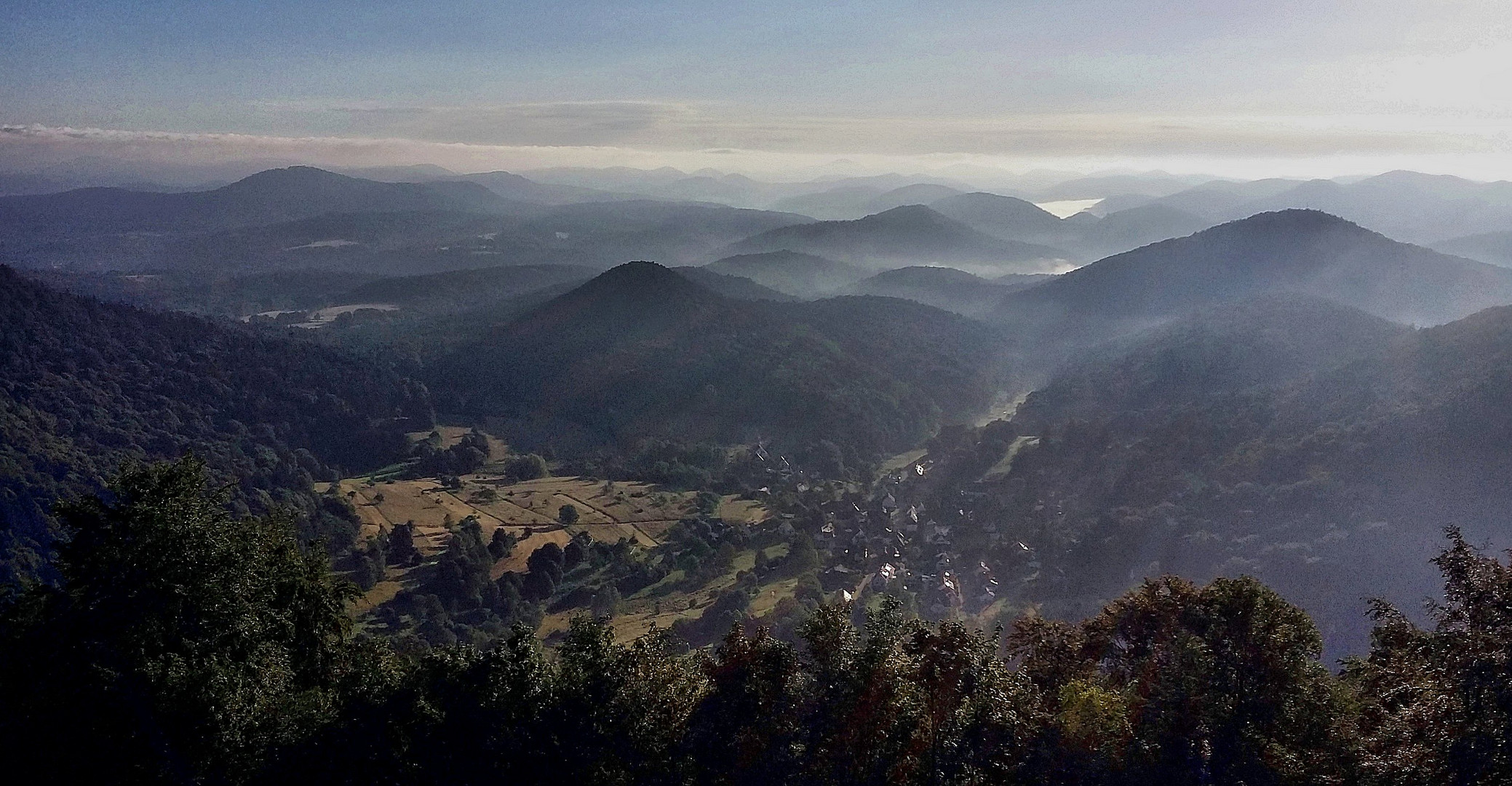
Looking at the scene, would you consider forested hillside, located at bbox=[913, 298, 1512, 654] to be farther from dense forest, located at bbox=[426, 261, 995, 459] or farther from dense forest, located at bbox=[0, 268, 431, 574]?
dense forest, located at bbox=[0, 268, 431, 574]

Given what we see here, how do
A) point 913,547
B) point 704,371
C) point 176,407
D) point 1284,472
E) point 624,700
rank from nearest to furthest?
point 624,700 → point 1284,472 → point 913,547 → point 176,407 → point 704,371

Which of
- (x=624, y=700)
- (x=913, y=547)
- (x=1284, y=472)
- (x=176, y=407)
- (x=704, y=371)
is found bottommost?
(x=913, y=547)

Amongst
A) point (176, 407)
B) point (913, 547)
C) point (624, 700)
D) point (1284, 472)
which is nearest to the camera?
point (624, 700)

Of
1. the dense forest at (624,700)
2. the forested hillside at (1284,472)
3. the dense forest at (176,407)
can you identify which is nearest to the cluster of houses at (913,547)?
the forested hillside at (1284,472)

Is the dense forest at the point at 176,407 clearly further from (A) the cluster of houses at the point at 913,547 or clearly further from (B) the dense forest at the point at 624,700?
(B) the dense forest at the point at 624,700

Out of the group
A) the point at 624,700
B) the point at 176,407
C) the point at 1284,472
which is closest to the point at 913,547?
the point at 1284,472

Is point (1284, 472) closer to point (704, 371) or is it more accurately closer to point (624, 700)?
point (624, 700)

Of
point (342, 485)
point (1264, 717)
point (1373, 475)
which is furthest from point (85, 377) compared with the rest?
point (1373, 475)
